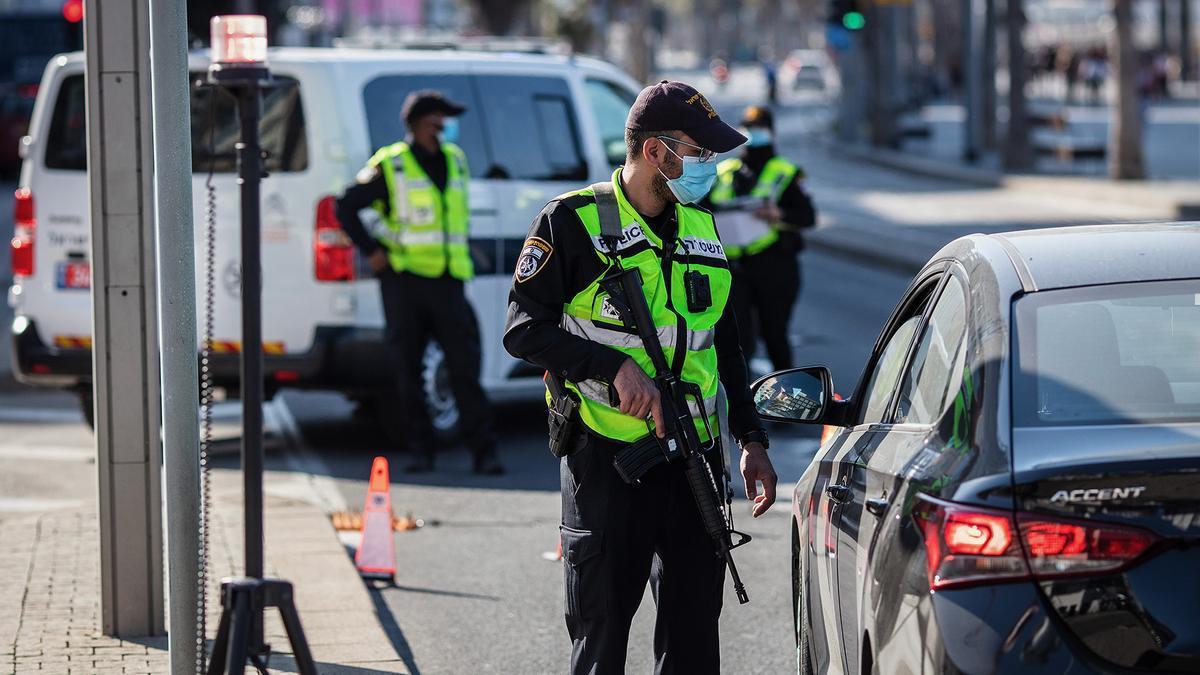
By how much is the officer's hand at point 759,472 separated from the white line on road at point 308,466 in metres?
4.61

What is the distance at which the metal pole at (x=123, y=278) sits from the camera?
604 cm

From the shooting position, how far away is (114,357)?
19.9 feet

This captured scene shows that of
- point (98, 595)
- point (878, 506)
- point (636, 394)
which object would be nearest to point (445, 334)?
point (98, 595)

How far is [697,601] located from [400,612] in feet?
9.22

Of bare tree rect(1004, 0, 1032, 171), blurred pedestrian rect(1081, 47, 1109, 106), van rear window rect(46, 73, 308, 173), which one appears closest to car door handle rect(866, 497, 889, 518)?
van rear window rect(46, 73, 308, 173)

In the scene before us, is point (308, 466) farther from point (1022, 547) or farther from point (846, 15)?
point (846, 15)

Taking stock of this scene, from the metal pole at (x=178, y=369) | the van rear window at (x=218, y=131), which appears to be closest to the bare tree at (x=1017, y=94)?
the van rear window at (x=218, y=131)

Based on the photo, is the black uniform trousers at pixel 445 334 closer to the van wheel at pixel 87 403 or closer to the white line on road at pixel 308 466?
the white line on road at pixel 308 466

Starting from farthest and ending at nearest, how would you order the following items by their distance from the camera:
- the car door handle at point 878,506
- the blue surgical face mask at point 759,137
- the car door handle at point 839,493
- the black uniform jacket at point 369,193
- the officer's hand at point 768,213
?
the blue surgical face mask at point 759,137, the officer's hand at point 768,213, the black uniform jacket at point 369,193, the car door handle at point 839,493, the car door handle at point 878,506

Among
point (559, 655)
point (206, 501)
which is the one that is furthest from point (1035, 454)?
point (559, 655)

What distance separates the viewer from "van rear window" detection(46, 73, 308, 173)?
34.0 ft

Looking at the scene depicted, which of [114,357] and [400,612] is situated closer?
[114,357]

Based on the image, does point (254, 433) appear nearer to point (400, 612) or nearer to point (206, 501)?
point (206, 501)

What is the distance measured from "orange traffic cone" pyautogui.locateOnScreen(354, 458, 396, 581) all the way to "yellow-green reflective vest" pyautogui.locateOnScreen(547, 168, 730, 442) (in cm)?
315
